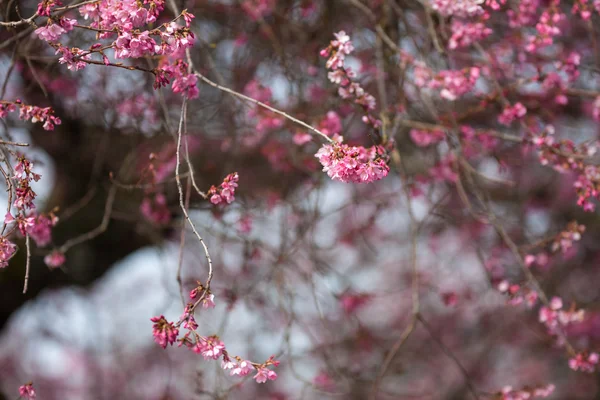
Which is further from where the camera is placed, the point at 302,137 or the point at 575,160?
the point at 302,137

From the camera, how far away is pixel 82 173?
4.06m

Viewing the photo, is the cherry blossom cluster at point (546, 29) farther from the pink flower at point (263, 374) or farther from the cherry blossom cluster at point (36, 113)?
the cherry blossom cluster at point (36, 113)

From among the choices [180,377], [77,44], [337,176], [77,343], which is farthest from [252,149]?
[180,377]

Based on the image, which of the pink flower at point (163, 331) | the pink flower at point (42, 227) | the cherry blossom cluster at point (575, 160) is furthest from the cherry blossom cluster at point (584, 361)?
the pink flower at point (42, 227)

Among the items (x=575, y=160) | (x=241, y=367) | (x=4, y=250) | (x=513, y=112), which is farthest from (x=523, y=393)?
(x=4, y=250)

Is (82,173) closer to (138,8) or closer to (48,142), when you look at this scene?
(48,142)

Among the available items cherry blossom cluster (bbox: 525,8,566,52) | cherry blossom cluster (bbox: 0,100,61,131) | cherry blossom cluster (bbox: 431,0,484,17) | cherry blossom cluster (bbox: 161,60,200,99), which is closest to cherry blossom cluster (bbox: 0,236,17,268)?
cherry blossom cluster (bbox: 0,100,61,131)

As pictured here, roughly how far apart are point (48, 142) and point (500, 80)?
2.77 m

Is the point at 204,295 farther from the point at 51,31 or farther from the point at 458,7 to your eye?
the point at 458,7

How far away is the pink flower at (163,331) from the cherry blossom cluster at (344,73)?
35.8 inches

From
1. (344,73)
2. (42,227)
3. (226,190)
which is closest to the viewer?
(226,190)

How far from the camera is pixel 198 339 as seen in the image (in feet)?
5.13

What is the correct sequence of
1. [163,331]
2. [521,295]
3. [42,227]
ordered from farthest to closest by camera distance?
1. [521,295]
2. [42,227]
3. [163,331]

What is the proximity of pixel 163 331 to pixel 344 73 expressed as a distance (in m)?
0.98
